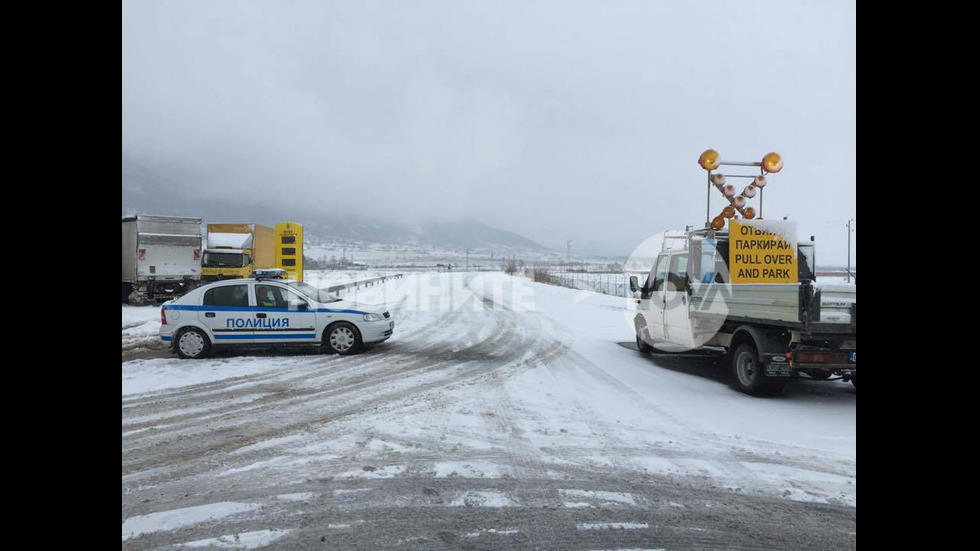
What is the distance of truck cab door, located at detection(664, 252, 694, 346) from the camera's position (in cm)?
864

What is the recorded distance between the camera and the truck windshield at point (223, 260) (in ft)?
73.4

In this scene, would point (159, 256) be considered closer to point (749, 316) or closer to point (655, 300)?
point (655, 300)

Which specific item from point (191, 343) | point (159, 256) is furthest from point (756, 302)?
point (159, 256)

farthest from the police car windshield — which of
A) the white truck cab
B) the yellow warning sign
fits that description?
the yellow warning sign

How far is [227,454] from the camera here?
4859mm

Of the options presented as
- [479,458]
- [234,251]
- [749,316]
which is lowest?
[479,458]

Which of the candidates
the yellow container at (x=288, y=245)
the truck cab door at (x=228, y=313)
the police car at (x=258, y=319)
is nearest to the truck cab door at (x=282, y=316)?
the police car at (x=258, y=319)

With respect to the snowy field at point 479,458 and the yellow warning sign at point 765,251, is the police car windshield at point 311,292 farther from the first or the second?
the yellow warning sign at point 765,251

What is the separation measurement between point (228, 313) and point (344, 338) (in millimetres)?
2275

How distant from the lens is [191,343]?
9.73m
